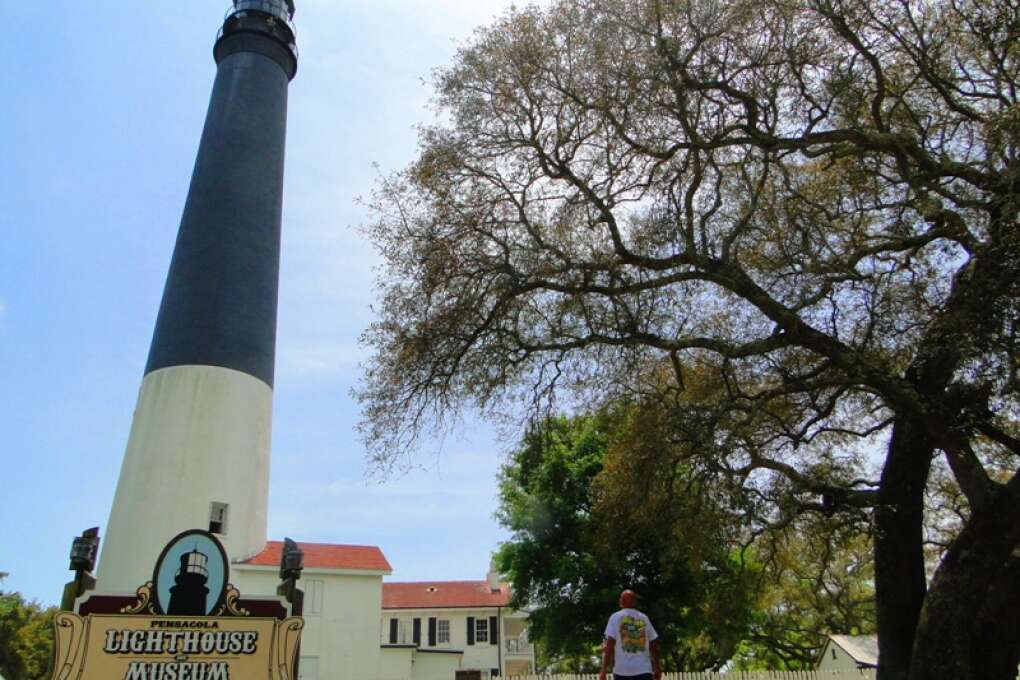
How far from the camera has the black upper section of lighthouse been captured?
66.9 ft

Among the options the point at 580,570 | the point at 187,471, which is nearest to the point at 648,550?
the point at 580,570

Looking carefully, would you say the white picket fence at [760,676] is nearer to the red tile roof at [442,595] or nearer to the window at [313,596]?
the window at [313,596]

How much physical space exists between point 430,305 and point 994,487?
363 inches

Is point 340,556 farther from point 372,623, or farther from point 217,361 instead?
point 217,361

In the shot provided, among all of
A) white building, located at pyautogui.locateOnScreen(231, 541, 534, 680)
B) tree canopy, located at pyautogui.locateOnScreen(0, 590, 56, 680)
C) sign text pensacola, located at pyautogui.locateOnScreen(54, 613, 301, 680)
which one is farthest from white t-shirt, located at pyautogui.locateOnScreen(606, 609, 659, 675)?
tree canopy, located at pyautogui.locateOnScreen(0, 590, 56, 680)

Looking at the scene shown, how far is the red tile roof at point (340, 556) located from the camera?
26.1 metres

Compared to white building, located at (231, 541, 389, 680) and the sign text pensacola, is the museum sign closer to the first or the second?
the sign text pensacola

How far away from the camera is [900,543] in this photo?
43.2 feet

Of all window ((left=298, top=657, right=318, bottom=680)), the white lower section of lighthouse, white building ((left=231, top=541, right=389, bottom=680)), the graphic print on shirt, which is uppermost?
the white lower section of lighthouse

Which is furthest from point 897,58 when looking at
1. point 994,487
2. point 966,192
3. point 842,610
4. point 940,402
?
point 842,610

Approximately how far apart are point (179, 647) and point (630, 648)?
17.0 ft

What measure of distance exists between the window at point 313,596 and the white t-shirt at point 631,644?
19.0 m

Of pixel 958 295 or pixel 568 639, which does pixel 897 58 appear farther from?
pixel 568 639

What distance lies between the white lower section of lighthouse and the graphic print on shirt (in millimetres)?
12908
